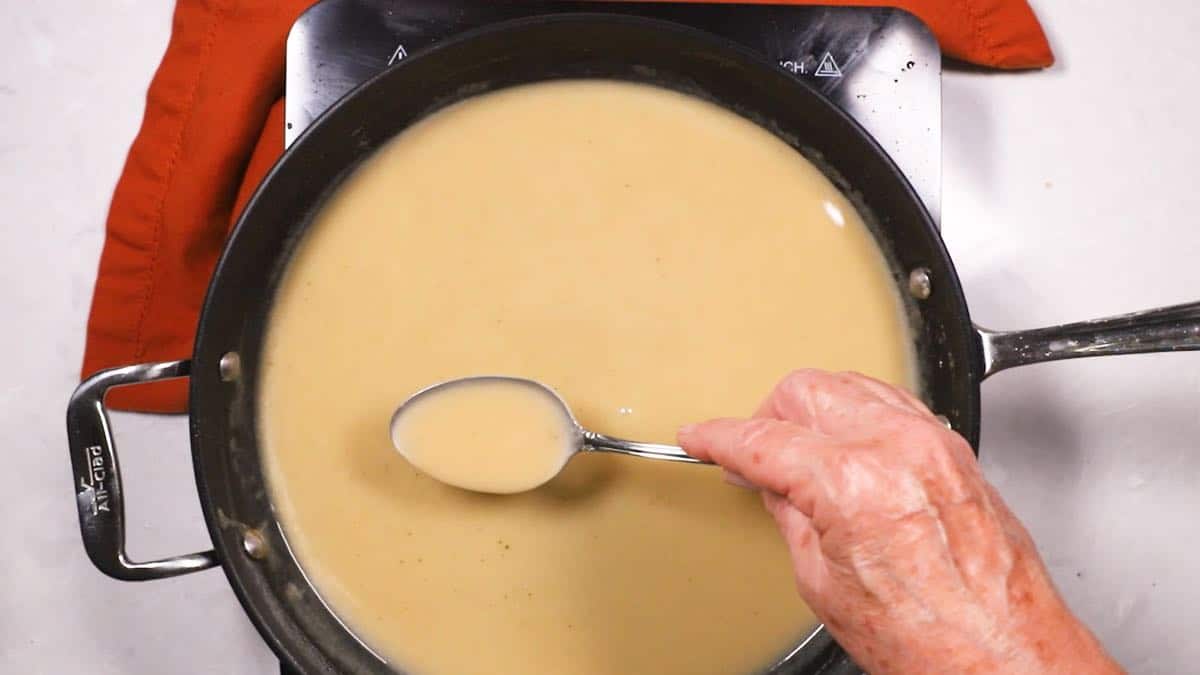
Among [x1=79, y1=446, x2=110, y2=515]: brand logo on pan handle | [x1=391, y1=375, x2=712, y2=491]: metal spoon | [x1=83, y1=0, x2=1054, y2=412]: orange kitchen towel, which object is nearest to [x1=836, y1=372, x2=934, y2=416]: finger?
[x1=391, y1=375, x2=712, y2=491]: metal spoon

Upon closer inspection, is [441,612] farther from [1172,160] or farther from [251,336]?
[1172,160]

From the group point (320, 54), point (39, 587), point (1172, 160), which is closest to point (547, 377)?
point (320, 54)

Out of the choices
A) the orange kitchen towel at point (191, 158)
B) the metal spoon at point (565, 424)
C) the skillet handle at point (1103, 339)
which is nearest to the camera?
the skillet handle at point (1103, 339)

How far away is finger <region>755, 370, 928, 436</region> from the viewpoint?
2.16 ft

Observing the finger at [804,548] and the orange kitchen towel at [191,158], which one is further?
the orange kitchen towel at [191,158]

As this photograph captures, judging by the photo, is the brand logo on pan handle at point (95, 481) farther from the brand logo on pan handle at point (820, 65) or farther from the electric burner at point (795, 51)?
the brand logo on pan handle at point (820, 65)

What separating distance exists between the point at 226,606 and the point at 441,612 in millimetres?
283

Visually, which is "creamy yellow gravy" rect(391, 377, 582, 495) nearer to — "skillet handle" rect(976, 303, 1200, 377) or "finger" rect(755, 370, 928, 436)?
"finger" rect(755, 370, 928, 436)

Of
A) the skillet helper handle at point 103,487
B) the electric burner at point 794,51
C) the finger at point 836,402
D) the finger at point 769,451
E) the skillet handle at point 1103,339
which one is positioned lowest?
the skillet helper handle at point 103,487

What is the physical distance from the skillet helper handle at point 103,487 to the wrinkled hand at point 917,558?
0.52m

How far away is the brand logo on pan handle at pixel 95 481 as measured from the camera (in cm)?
83

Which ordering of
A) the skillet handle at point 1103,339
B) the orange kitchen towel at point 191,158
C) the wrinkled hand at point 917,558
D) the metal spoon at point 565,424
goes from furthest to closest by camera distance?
the orange kitchen towel at point 191,158
the metal spoon at point 565,424
the skillet handle at point 1103,339
the wrinkled hand at point 917,558

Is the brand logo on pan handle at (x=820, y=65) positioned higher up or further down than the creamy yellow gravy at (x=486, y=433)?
higher up

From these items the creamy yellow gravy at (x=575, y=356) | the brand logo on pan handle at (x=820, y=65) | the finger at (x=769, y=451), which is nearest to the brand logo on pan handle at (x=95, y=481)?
the creamy yellow gravy at (x=575, y=356)
